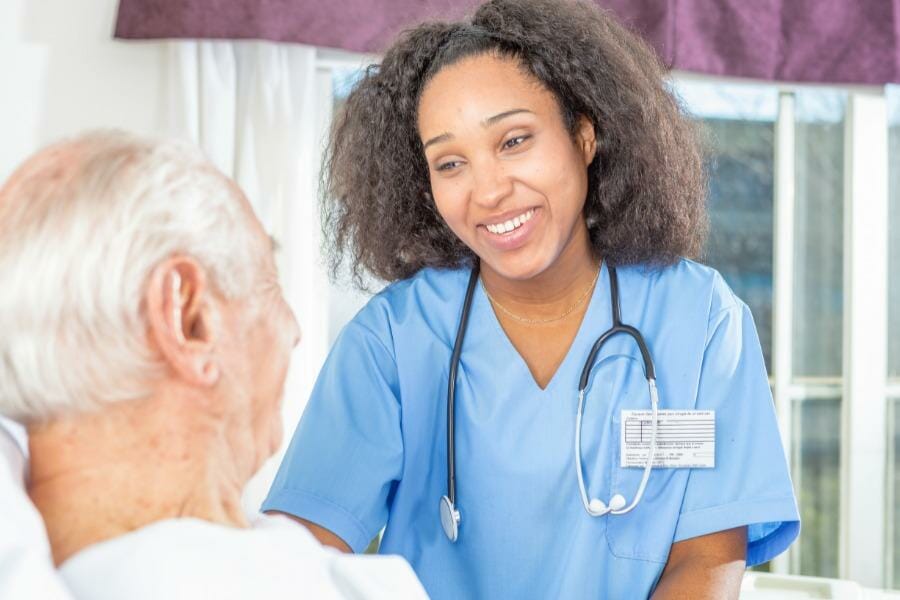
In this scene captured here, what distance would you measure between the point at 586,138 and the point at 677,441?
0.44 metres

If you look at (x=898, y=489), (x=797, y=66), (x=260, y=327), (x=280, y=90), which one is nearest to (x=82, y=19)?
(x=280, y=90)

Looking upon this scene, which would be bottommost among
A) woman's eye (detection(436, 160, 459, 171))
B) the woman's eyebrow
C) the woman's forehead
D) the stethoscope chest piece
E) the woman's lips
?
the stethoscope chest piece

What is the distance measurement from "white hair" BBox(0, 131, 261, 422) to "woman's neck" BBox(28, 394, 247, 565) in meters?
0.02

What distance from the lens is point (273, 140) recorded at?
8.78ft

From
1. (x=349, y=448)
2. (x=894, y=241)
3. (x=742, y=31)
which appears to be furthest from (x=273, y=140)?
(x=894, y=241)

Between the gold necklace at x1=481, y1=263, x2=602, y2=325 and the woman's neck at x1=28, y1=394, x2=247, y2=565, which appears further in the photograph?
the gold necklace at x1=481, y1=263, x2=602, y2=325

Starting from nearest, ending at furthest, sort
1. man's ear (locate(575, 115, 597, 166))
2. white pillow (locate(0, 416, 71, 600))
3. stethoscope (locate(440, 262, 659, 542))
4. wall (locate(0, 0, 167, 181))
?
white pillow (locate(0, 416, 71, 600)) < stethoscope (locate(440, 262, 659, 542)) < man's ear (locate(575, 115, 597, 166)) < wall (locate(0, 0, 167, 181))

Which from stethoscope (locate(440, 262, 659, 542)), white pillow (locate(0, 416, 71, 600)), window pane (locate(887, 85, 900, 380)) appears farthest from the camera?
window pane (locate(887, 85, 900, 380))

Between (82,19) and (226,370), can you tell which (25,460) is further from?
(82,19)

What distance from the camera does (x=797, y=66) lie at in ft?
9.11

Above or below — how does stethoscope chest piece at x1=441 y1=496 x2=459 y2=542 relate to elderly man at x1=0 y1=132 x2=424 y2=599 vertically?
below

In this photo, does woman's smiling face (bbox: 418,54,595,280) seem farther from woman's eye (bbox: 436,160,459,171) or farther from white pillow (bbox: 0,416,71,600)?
white pillow (bbox: 0,416,71,600)

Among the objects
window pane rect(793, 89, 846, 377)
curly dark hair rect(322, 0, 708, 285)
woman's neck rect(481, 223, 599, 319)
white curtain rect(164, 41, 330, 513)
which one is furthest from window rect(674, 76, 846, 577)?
woman's neck rect(481, 223, 599, 319)

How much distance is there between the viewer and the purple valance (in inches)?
102
